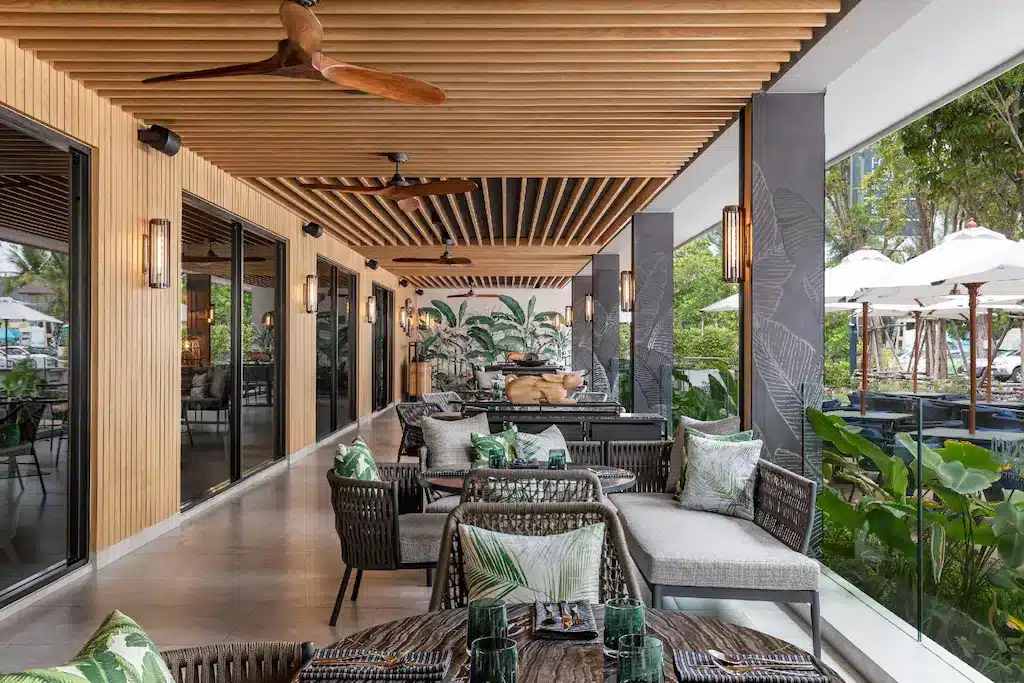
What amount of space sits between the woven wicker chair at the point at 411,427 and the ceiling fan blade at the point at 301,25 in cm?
519

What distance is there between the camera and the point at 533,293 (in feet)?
74.1

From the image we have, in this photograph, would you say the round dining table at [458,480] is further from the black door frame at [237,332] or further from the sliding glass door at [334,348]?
the sliding glass door at [334,348]

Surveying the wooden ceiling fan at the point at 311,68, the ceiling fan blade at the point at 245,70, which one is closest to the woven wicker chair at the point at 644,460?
the wooden ceiling fan at the point at 311,68

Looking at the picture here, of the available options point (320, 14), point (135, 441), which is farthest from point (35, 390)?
point (320, 14)

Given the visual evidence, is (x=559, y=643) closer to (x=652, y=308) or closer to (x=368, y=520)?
(x=368, y=520)

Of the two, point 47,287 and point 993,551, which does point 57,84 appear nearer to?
point 47,287

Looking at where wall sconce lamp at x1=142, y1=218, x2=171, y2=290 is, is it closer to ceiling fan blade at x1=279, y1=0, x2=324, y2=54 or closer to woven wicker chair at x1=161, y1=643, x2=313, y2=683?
ceiling fan blade at x1=279, y1=0, x2=324, y2=54

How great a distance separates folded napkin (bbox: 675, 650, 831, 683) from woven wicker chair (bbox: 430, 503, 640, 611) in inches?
Result: 25.7

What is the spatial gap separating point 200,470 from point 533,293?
15.3m

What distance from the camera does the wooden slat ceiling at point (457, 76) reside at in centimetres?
393

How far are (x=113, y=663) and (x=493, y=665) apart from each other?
26.5 inches

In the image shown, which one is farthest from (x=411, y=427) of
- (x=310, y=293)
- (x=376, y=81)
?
(x=376, y=81)

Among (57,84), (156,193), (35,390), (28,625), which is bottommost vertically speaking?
(28,625)

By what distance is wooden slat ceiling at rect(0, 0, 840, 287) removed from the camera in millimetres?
3930
